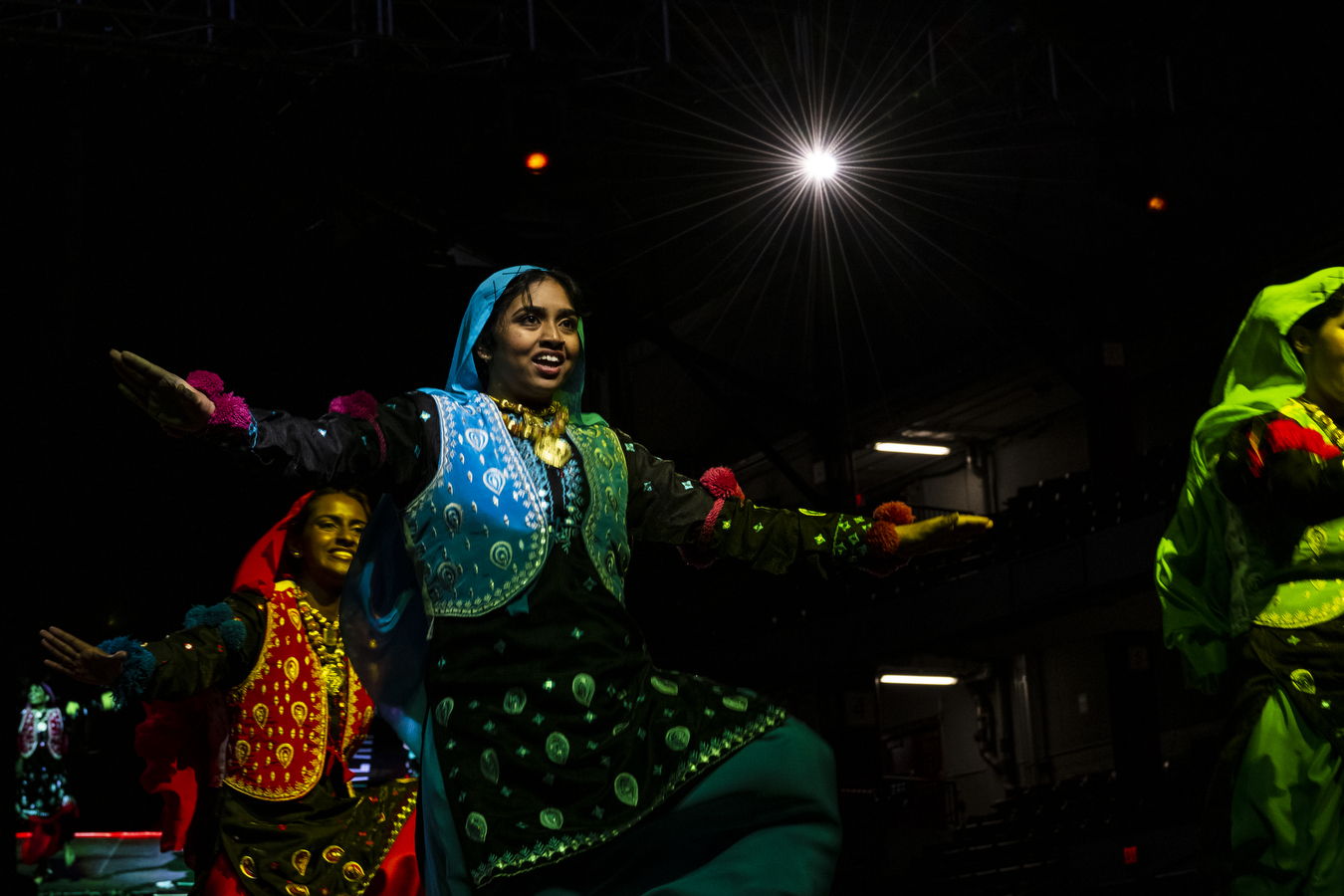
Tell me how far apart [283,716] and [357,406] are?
158cm

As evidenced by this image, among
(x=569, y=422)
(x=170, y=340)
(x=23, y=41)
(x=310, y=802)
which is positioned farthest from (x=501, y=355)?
(x=170, y=340)

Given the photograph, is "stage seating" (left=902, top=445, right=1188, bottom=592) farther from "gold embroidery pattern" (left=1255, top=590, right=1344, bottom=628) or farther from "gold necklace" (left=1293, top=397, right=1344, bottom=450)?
"gold embroidery pattern" (left=1255, top=590, right=1344, bottom=628)

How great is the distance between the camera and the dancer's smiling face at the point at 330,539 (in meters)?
4.16

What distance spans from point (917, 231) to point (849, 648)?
Result: 14.4 ft

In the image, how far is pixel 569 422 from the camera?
2783mm

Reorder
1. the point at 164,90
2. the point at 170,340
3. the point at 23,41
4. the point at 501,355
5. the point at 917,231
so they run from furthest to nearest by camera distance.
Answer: the point at 917,231 < the point at 170,340 < the point at 164,90 < the point at 23,41 < the point at 501,355

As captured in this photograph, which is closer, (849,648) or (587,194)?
(587,194)

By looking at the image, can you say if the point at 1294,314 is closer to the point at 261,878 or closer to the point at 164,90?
the point at 261,878

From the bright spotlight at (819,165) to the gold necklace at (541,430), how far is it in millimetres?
11244

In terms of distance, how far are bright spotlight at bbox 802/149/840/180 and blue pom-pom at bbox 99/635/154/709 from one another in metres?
10.9

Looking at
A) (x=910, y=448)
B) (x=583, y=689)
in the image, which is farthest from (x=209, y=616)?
(x=910, y=448)

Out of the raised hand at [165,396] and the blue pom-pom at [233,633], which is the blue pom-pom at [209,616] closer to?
the blue pom-pom at [233,633]

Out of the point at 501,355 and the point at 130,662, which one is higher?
the point at 501,355

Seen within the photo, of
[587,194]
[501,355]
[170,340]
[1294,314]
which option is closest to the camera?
[501,355]
